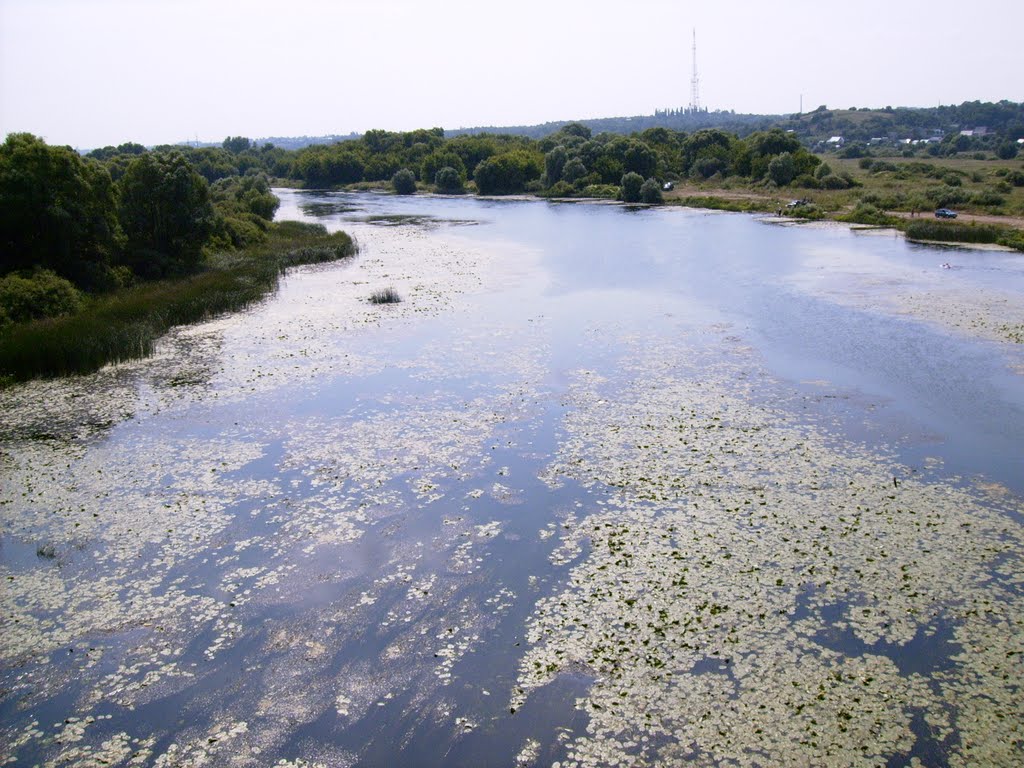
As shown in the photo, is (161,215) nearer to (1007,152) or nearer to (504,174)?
(504,174)

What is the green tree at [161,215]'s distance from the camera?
4138 centimetres

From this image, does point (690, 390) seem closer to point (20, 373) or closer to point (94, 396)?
point (94, 396)

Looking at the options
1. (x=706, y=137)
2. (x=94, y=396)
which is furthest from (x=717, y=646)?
(x=706, y=137)

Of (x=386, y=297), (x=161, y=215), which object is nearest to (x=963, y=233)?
(x=386, y=297)

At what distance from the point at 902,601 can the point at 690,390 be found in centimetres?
1186

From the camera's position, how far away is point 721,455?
19.9 m

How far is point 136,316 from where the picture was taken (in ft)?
109

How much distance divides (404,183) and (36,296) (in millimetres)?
89639

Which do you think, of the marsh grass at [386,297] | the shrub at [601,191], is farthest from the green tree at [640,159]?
the marsh grass at [386,297]

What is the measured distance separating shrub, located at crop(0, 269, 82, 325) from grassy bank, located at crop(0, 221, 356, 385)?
0.70 meters

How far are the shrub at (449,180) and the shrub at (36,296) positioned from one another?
85850mm

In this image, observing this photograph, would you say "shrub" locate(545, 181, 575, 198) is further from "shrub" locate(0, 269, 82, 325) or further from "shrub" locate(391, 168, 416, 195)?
"shrub" locate(0, 269, 82, 325)

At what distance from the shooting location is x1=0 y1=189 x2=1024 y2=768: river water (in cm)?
1131

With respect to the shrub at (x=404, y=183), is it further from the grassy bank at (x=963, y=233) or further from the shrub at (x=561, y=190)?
the grassy bank at (x=963, y=233)
